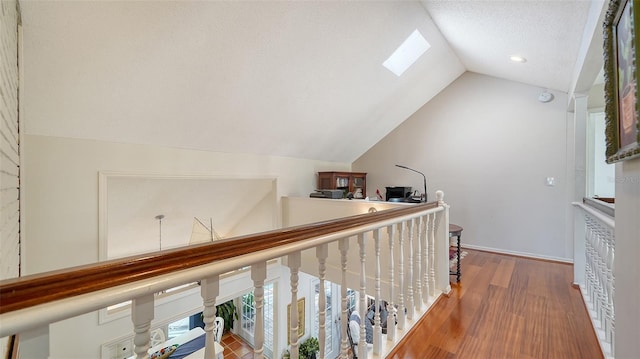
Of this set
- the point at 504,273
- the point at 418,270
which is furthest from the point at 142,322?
the point at 504,273

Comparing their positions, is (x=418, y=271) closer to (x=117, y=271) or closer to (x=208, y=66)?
(x=117, y=271)

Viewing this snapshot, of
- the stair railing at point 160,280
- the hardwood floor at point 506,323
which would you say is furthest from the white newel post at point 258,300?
the hardwood floor at point 506,323

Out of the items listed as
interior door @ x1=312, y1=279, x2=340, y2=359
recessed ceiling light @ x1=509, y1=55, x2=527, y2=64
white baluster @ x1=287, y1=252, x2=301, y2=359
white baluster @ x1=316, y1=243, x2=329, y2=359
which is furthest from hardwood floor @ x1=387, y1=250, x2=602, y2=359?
interior door @ x1=312, y1=279, x2=340, y2=359

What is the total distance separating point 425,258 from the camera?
6.59 ft

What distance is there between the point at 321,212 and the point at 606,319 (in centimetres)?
273

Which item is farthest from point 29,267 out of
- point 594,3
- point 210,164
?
point 594,3

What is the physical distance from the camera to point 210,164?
127 inches

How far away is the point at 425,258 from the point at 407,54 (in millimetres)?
2569

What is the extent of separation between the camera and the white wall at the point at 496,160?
141 inches

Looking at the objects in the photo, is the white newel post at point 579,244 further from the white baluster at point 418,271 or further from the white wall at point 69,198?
the white wall at point 69,198

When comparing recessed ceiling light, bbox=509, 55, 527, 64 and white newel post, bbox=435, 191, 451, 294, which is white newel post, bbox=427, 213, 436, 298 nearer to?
white newel post, bbox=435, 191, 451, 294

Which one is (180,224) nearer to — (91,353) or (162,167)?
(162,167)

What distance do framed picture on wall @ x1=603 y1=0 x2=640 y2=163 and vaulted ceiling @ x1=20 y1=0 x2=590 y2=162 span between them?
1163 mm

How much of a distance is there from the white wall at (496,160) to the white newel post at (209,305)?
411cm
